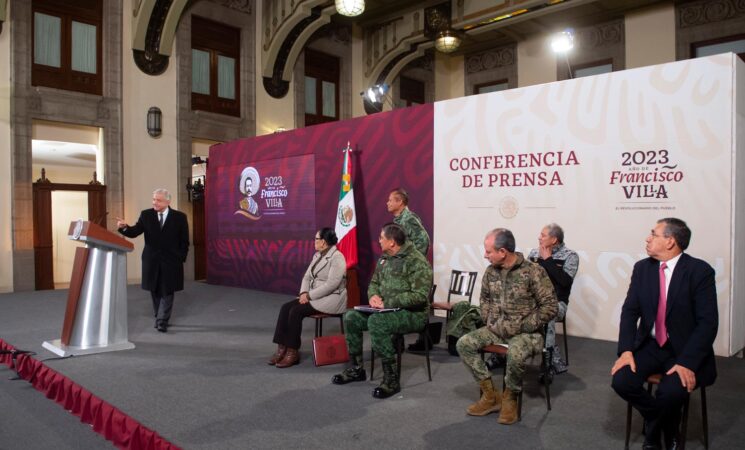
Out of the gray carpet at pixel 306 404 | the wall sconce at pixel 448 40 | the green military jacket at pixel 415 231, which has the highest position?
the wall sconce at pixel 448 40

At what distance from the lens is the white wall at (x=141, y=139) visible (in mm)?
9023

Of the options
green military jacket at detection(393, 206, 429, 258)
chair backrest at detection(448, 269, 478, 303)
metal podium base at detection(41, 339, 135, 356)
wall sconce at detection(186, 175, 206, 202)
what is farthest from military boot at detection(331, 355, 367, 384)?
wall sconce at detection(186, 175, 206, 202)

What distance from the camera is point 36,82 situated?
8.15m

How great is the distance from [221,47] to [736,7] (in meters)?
Result: 8.50

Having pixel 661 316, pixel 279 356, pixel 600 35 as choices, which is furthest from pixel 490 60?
pixel 661 316

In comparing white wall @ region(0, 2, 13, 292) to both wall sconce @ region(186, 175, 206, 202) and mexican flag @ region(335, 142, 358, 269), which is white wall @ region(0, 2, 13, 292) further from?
mexican flag @ region(335, 142, 358, 269)

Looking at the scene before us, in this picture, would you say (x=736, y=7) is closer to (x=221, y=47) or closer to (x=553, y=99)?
(x=553, y=99)

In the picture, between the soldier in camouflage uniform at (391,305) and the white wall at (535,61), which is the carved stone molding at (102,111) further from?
the white wall at (535,61)

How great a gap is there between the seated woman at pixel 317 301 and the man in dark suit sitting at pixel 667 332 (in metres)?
2.03

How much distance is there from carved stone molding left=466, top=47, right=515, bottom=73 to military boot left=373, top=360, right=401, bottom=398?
31.6 ft

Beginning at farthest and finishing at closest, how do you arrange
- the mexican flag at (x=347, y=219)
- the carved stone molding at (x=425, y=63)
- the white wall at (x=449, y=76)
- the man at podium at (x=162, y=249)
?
the carved stone molding at (x=425, y=63) → the white wall at (x=449, y=76) → the mexican flag at (x=347, y=219) → the man at podium at (x=162, y=249)

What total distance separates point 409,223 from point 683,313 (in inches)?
93.5

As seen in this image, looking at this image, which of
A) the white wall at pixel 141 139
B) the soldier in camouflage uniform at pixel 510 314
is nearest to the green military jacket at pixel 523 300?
the soldier in camouflage uniform at pixel 510 314

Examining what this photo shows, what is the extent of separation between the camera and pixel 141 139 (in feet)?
30.1
